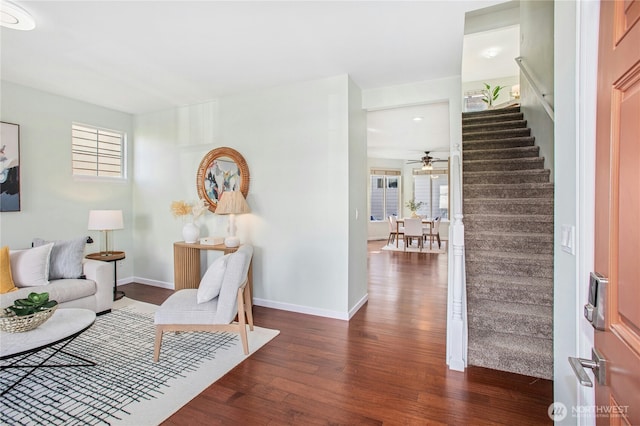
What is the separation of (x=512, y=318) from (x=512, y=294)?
0.82ft

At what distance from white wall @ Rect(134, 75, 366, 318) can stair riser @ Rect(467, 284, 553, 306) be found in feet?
4.19

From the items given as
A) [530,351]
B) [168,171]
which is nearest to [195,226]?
[168,171]

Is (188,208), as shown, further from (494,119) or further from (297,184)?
(494,119)

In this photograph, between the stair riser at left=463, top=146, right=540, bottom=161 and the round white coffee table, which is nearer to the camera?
the round white coffee table

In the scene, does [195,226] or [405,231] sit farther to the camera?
[405,231]

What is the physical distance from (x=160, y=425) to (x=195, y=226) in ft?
8.79

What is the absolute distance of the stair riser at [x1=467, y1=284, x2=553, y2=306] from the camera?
255 cm

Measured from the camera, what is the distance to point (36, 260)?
9.78 feet

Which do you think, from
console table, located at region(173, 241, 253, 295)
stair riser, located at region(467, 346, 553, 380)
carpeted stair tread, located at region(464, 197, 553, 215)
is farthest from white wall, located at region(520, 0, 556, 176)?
console table, located at region(173, 241, 253, 295)

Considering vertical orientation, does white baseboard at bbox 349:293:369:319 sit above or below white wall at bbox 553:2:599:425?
below

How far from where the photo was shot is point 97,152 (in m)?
4.45

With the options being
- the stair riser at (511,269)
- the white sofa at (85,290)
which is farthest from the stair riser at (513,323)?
the white sofa at (85,290)

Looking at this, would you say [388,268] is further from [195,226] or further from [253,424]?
[253,424]

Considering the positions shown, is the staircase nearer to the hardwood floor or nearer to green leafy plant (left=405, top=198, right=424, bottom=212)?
the hardwood floor
